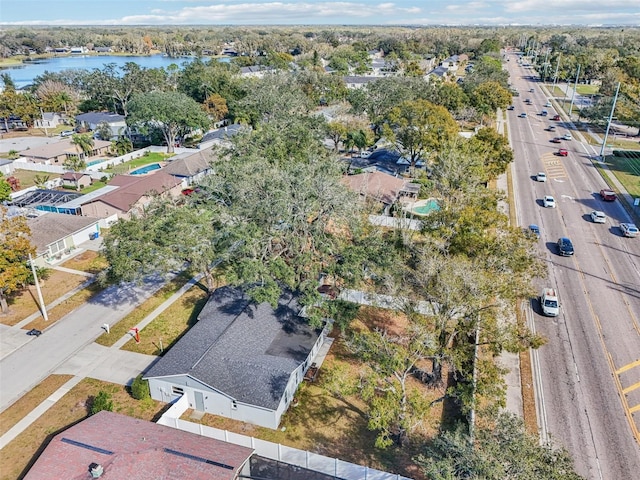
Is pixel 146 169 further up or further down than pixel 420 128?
further down

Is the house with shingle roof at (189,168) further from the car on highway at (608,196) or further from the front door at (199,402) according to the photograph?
the car on highway at (608,196)

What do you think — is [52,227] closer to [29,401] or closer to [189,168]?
[189,168]

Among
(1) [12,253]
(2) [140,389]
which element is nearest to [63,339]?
(1) [12,253]

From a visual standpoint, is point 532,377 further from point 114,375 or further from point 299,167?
point 114,375

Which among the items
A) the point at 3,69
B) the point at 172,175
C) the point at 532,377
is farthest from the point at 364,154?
the point at 3,69

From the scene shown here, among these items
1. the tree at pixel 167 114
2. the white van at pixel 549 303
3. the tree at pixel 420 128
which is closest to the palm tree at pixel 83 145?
the tree at pixel 167 114

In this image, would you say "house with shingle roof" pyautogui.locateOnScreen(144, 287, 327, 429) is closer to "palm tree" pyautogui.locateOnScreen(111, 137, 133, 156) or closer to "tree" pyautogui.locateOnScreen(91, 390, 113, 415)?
"tree" pyautogui.locateOnScreen(91, 390, 113, 415)

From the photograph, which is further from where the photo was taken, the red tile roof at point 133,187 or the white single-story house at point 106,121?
the white single-story house at point 106,121
